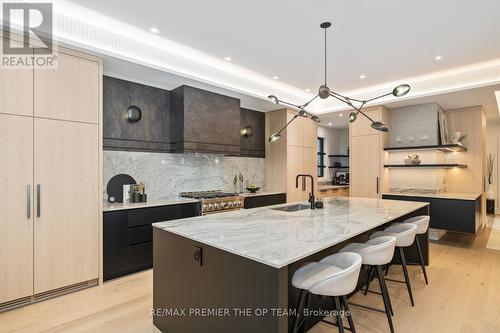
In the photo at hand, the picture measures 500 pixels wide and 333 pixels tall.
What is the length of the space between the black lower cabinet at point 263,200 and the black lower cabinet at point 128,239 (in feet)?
5.17

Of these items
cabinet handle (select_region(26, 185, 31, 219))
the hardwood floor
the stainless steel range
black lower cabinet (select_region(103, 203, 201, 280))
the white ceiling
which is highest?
the white ceiling

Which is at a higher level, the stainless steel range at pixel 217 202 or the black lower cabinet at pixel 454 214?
the stainless steel range at pixel 217 202

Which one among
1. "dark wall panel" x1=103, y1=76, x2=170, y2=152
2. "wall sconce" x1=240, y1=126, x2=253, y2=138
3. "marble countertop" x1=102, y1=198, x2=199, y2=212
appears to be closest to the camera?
"marble countertop" x1=102, y1=198, x2=199, y2=212

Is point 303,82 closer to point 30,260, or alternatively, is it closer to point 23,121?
point 23,121

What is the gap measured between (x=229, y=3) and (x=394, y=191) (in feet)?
15.9

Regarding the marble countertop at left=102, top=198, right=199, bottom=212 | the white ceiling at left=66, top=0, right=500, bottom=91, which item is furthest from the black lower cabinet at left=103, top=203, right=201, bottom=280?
the white ceiling at left=66, top=0, right=500, bottom=91

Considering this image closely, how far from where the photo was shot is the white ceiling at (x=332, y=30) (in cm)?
262

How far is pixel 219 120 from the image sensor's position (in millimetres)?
4438

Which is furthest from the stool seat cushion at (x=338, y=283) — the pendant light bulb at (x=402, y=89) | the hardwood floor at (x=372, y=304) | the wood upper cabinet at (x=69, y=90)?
the wood upper cabinet at (x=69, y=90)

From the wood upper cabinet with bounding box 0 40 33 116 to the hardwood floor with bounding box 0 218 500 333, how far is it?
75.1 inches

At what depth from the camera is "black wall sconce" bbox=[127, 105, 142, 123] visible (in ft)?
12.4

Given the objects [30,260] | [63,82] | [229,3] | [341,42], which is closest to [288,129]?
[341,42]

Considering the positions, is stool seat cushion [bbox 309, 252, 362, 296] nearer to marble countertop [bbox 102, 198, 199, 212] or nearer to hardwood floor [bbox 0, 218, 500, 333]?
hardwood floor [bbox 0, 218, 500, 333]

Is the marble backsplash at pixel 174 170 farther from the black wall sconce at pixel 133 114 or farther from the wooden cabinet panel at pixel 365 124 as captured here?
the wooden cabinet panel at pixel 365 124
